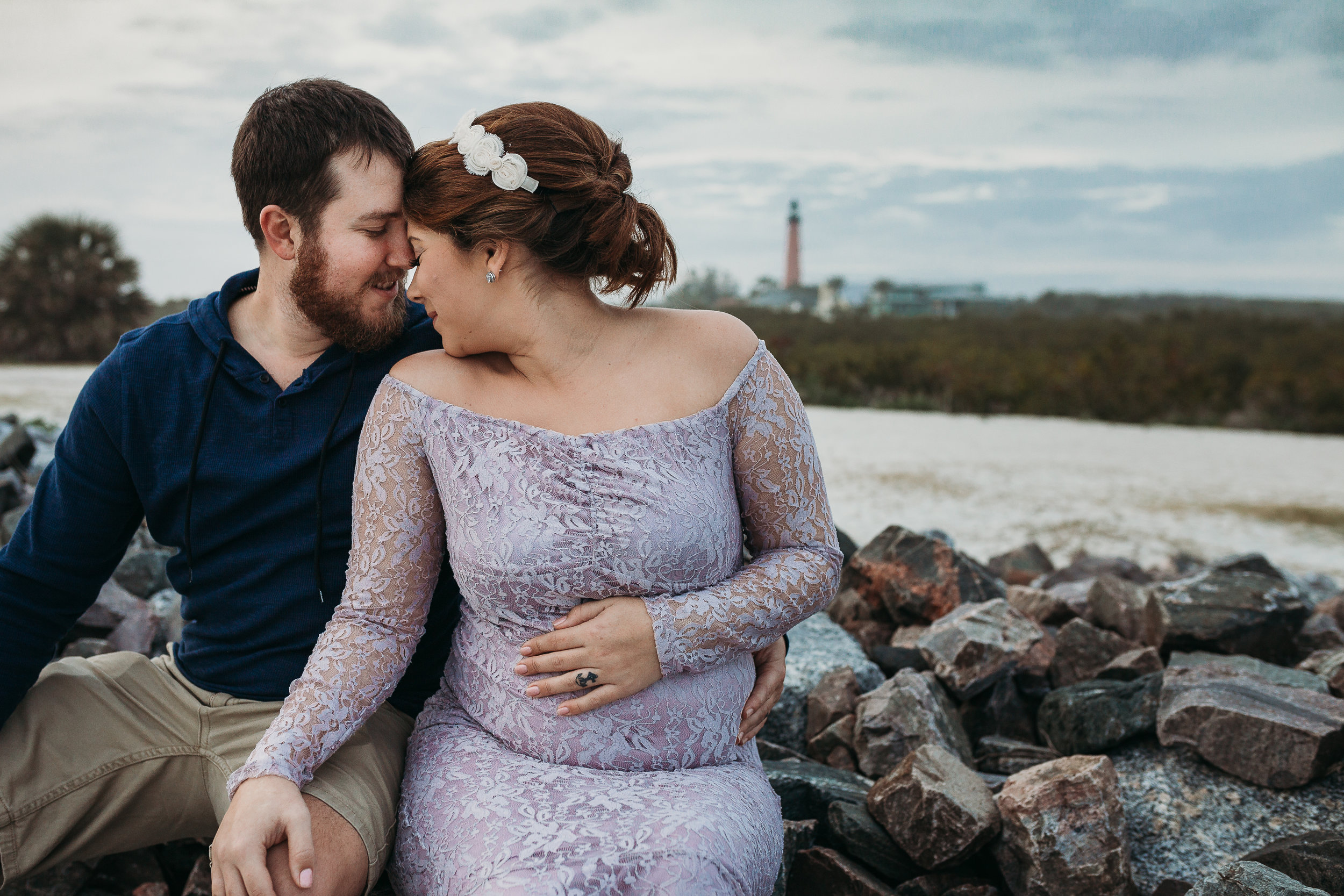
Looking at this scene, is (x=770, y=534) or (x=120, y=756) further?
(x=120, y=756)

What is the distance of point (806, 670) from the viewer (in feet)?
9.35

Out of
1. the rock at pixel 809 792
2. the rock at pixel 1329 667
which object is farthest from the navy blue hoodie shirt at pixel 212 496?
the rock at pixel 1329 667

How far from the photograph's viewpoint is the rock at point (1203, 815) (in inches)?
82.8

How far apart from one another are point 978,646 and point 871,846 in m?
0.84

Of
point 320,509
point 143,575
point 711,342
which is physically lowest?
point 143,575

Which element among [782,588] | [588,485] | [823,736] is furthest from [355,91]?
[823,736]

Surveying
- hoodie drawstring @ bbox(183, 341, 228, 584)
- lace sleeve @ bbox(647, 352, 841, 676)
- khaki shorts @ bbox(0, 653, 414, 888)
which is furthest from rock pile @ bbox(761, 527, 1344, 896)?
hoodie drawstring @ bbox(183, 341, 228, 584)

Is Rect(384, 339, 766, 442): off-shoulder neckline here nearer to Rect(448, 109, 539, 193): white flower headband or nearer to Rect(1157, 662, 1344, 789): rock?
Rect(448, 109, 539, 193): white flower headband

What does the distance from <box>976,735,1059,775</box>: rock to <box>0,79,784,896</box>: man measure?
0.96 m

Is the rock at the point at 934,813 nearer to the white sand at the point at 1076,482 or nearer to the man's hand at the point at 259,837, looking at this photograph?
the man's hand at the point at 259,837

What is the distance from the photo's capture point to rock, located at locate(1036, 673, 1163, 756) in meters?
2.46

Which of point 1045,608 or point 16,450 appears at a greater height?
point 16,450

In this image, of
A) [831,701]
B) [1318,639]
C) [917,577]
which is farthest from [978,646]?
[1318,639]

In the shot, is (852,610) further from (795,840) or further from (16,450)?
(16,450)
